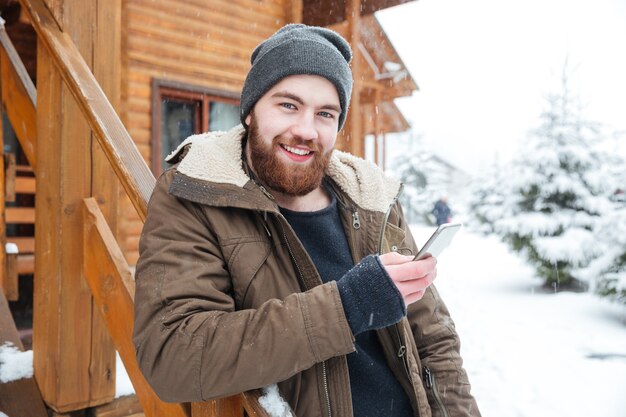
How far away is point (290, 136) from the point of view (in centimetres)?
171

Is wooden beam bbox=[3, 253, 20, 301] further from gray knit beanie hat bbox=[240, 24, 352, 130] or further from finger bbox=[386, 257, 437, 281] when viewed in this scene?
finger bbox=[386, 257, 437, 281]

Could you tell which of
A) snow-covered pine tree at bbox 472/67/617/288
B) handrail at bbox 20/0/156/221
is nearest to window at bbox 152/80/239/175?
handrail at bbox 20/0/156/221

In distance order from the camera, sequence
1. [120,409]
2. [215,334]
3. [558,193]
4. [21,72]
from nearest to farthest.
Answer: [215,334] → [120,409] → [21,72] → [558,193]

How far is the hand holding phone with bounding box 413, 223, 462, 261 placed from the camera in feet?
4.24

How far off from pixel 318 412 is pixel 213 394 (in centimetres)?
34

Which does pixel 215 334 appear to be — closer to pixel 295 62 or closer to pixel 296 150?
pixel 296 150

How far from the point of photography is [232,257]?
143 centimetres

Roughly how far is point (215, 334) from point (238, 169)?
0.54 m

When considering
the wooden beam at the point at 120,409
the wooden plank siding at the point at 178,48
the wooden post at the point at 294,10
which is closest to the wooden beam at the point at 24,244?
the wooden plank siding at the point at 178,48

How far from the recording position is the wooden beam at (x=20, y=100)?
2.46 meters

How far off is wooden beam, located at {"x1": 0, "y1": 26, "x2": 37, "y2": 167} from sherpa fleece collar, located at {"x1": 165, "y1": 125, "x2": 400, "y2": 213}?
116 cm

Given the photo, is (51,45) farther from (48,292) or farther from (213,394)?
(213,394)

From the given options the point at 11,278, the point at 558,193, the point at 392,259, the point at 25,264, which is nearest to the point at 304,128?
the point at 392,259

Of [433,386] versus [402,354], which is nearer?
[402,354]
